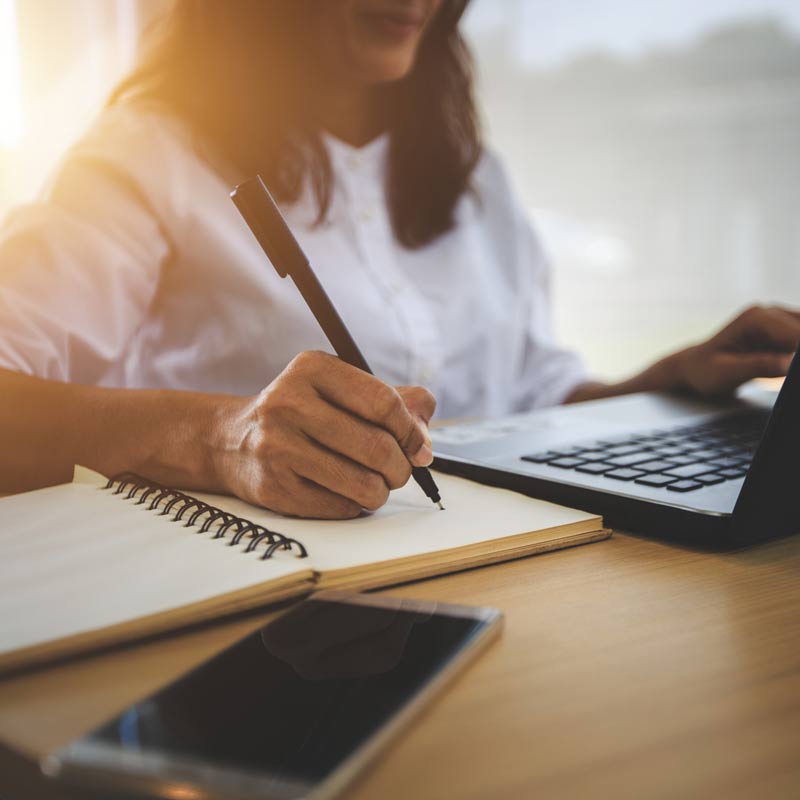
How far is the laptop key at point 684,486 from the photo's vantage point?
48 centimetres

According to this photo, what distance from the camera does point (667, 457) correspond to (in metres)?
0.55

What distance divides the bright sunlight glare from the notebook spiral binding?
1223 millimetres

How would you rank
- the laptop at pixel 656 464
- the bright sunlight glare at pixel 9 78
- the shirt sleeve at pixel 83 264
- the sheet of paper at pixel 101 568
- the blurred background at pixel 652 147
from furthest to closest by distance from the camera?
1. the blurred background at pixel 652 147
2. the bright sunlight glare at pixel 9 78
3. the shirt sleeve at pixel 83 264
4. the laptop at pixel 656 464
5. the sheet of paper at pixel 101 568

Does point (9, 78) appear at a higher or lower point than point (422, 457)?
higher

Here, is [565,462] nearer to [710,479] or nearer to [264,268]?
[710,479]

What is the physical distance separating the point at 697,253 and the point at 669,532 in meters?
2.23

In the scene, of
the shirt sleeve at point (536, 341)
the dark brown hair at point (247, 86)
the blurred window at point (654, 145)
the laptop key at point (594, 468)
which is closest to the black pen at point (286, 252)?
the laptop key at point (594, 468)

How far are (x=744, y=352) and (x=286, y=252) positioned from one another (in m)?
0.60

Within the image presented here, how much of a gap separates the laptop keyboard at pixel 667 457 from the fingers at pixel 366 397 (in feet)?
0.38

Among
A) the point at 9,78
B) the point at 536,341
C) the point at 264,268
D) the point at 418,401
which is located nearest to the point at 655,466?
the point at 418,401

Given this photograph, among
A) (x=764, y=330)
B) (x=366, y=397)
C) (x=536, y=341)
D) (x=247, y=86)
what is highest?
(x=247, y=86)

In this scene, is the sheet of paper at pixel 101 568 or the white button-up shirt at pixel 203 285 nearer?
the sheet of paper at pixel 101 568

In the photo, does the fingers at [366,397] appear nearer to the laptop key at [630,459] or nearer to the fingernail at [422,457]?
the fingernail at [422,457]

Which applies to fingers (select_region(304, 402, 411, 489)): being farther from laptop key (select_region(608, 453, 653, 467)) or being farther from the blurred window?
the blurred window
